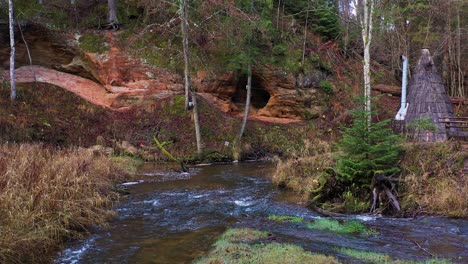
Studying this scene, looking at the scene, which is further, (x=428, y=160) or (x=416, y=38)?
(x=416, y=38)

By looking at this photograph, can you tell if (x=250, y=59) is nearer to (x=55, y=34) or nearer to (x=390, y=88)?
(x=390, y=88)

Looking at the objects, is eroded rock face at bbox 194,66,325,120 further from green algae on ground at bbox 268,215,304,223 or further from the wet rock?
green algae on ground at bbox 268,215,304,223

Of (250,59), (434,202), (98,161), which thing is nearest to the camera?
(434,202)

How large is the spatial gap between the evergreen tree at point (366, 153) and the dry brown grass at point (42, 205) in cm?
635

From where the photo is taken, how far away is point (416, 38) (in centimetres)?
2620

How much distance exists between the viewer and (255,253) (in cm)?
642

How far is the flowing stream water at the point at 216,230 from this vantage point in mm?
6848

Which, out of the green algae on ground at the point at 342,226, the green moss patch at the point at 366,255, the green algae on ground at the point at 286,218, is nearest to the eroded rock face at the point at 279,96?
the green algae on ground at the point at 286,218

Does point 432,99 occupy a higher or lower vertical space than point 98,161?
higher

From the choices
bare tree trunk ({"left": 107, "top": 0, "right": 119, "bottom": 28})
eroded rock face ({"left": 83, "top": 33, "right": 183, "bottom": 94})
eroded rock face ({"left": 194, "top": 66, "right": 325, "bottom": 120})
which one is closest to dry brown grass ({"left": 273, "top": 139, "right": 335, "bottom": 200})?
eroded rock face ({"left": 194, "top": 66, "right": 325, "bottom": 120})

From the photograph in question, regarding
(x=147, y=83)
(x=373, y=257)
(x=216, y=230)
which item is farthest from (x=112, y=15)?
(x=373, y=257)

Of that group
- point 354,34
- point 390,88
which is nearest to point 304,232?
A: point 390,88

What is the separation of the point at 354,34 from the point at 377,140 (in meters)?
20.6

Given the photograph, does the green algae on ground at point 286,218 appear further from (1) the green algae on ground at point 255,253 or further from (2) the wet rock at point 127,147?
(2) the wet rock at point 127,147
